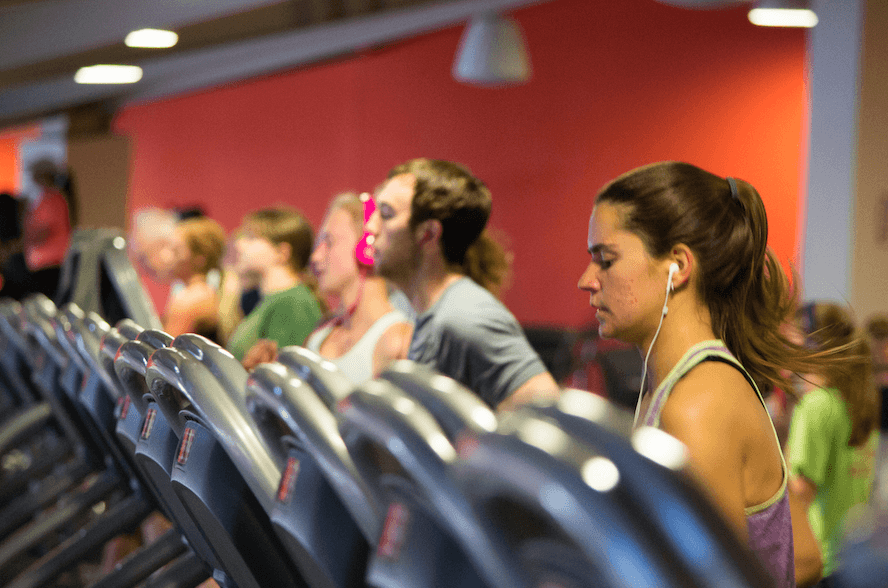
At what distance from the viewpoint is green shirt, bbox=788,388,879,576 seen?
2697 millimetres

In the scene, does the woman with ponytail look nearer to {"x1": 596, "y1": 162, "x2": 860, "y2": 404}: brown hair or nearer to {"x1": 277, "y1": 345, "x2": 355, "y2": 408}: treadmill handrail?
{"x1": 596, "y1": 162, "x2": 860, "y2": 404}: brown hair

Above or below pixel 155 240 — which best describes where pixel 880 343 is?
below

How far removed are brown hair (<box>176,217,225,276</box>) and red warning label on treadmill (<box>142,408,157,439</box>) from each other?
313 cm

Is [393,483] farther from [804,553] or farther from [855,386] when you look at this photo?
[855,386]

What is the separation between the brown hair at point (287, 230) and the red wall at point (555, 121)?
3406 millimetres

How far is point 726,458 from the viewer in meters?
1.09

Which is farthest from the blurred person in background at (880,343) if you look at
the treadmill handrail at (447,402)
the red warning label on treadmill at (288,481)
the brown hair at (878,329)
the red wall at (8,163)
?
the red wall at (8,163)

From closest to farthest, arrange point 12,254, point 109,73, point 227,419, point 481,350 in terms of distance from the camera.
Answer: point 227,419 < point 481,350 < point 12,254 < point 109,73

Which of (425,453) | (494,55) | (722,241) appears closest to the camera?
(425,453)

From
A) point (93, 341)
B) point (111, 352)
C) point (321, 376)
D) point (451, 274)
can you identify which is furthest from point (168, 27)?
point (321, 376)

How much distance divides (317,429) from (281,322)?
2.31 m

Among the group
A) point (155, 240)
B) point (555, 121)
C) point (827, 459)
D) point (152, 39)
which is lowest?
point (827, 459)

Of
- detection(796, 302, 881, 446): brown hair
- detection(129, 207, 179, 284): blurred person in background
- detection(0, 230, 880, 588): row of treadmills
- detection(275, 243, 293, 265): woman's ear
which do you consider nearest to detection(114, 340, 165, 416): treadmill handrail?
detection(0, 230, 880, 588): row of treadmills

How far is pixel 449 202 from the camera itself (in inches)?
92.4
